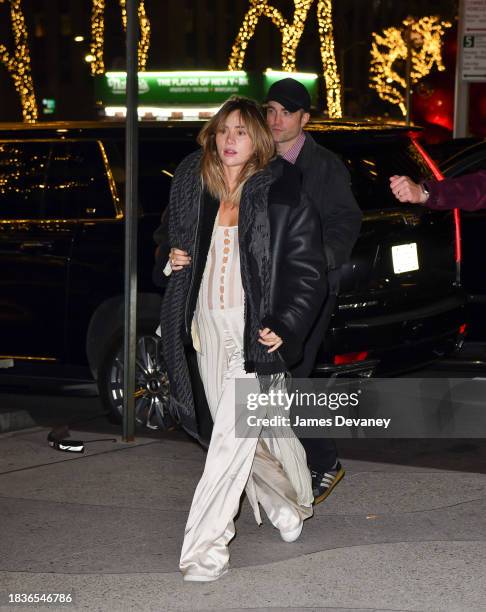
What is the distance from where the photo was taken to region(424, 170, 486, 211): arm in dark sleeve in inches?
188

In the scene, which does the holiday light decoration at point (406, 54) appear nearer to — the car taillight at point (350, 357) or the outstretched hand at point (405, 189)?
the car taillight at point (350, 357)

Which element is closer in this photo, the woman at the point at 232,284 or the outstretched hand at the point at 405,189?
the outstretched hand at the point at 405,189

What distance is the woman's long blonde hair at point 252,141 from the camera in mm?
4902

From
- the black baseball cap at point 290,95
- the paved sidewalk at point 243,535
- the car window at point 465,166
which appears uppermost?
the black baseball cap at point 290,95

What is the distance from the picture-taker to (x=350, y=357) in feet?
22.6

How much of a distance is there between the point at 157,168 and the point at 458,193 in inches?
121

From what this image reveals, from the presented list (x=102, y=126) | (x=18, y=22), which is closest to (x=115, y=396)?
(x=102, y=126)

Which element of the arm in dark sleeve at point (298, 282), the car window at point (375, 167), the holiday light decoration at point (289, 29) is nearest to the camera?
the arm in dark sleeve at point (298, 282)

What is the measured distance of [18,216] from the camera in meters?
7.84

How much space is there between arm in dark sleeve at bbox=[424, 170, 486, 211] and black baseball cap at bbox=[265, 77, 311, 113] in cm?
121

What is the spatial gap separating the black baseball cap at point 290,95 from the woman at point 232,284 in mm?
911

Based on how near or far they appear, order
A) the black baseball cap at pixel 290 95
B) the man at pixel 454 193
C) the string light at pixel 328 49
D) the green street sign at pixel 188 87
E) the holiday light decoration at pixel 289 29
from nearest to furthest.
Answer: the man at pixel 454 193, the black baseball cap at pixel 290 95, the green street sign at pixel 188 87, the string light at pixel 328 49, the holiday light decoration at pixel 289 29

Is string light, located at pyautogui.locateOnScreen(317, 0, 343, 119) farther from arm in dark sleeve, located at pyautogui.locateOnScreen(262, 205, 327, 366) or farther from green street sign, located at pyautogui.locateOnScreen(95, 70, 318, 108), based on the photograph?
arm in dark sleeve, located at pyautogui.locateOnScreen(262, 205, 327, 366)

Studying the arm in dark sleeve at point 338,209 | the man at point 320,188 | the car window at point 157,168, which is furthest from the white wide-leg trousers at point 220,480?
the car window at point 157,168
